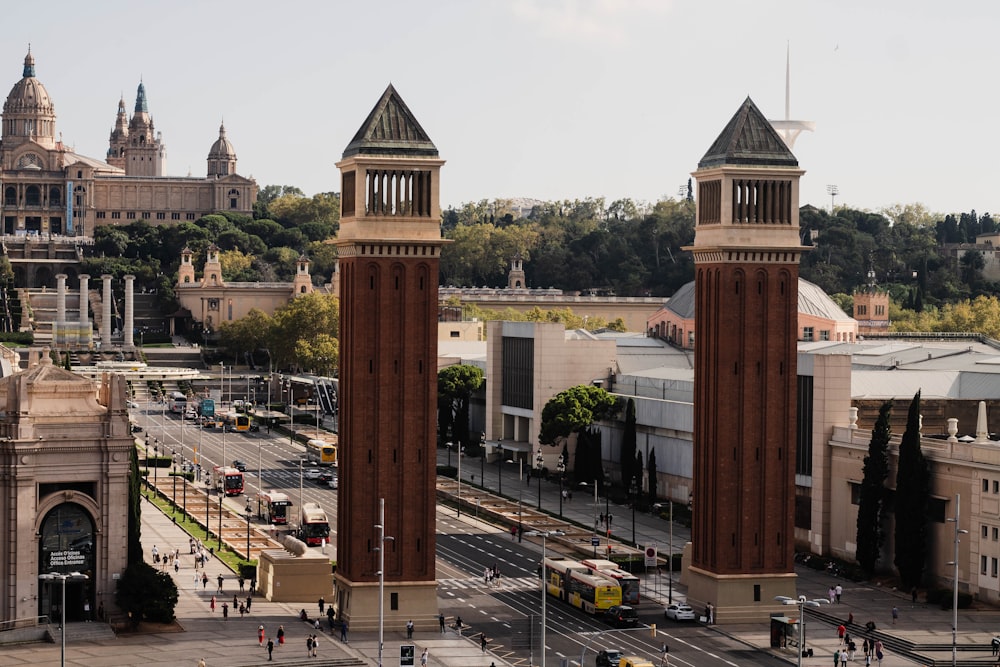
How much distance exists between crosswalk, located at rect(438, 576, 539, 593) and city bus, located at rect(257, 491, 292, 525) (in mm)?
27444

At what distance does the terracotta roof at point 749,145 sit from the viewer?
98.1 metres

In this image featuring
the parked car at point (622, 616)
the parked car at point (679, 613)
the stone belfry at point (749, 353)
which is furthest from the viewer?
the stone belfry at point (749, 353)

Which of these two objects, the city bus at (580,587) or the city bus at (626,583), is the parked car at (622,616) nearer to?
the city bus at (580,587)

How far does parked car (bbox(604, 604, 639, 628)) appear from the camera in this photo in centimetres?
9494

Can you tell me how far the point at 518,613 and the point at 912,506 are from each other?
76.7ft

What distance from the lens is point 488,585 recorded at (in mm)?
107188

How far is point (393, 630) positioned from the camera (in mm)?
92312

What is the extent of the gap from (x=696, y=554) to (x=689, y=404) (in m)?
37.7

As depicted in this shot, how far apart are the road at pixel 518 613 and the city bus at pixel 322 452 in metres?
13.1

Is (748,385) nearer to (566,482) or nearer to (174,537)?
(174,537)

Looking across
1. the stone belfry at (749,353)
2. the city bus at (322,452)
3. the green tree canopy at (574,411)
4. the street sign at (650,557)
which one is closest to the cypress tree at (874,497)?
the street sign at (650,557)

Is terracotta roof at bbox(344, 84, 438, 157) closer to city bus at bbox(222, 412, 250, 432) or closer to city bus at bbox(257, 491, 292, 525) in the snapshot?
city bus at bbox(257, 491, 292, 525)

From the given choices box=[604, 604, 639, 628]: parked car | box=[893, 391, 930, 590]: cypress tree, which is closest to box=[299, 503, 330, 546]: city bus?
box=[604, 604, 639, 628]: parked car

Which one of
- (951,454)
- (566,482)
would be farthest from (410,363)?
(566,482)
